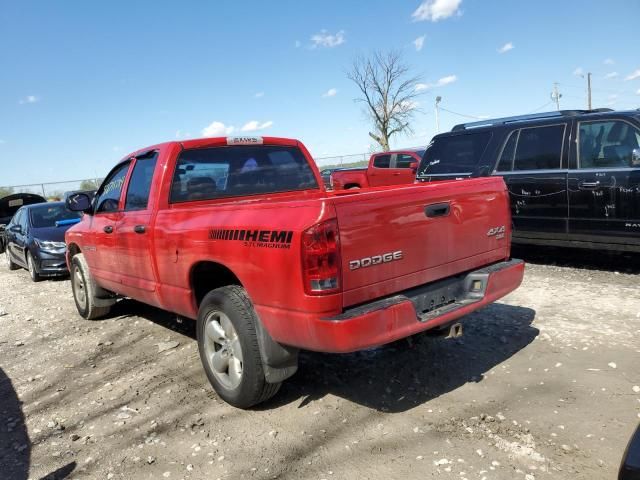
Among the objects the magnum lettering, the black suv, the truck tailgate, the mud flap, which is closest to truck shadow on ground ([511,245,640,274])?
the black suv

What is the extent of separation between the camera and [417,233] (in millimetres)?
3061

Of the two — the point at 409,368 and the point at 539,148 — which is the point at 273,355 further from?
the point at 539,148

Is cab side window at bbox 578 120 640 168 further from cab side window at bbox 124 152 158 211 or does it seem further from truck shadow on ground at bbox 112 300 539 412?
cab side window at bbox 124 152 158 211

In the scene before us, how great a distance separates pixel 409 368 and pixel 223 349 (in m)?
1.48

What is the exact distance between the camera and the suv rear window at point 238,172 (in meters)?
4.14

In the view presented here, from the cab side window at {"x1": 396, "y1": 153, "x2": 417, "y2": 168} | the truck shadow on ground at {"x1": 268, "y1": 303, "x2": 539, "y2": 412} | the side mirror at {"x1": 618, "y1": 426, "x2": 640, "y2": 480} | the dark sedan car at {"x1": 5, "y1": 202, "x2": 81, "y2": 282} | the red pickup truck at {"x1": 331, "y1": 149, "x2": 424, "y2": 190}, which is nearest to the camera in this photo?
the side mirror at {"x1": 618, "y1": 426, "x2": 640, "y2": 480}

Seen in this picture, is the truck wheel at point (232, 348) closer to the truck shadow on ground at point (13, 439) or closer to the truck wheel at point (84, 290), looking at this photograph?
the truck shadow on ground at point (13, 439)

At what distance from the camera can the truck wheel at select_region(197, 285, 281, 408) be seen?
3.17 m

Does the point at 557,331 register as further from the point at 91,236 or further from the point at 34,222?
the point at 34,222

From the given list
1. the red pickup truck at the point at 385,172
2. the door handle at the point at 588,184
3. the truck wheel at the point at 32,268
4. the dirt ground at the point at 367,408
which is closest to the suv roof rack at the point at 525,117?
the door handle at the point at 588,184

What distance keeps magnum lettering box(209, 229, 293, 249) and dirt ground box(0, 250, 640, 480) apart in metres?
1.24

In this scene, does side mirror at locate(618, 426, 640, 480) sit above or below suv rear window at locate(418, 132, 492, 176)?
below

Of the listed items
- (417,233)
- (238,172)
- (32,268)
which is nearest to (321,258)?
(417,233)

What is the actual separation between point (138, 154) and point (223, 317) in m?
2.03
